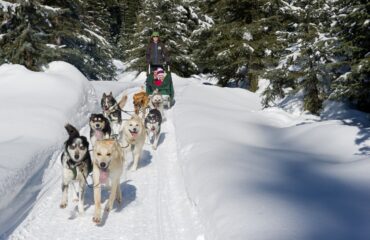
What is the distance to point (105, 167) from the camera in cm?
516

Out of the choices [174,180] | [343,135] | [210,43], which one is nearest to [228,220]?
[174,180]

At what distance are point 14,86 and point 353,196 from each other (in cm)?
1016

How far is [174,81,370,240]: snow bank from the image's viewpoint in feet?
13.6

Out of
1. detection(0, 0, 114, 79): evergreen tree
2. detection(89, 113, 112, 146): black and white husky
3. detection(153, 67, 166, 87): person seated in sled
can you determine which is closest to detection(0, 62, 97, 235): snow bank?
detection(0, 0, 114, 79): evergreen tree

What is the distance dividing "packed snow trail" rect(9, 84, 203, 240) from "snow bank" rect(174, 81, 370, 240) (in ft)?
0.92

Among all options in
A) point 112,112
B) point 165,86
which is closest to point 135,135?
point 112,112

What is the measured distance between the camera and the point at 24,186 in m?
5.98

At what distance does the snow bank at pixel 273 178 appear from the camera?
416 cm

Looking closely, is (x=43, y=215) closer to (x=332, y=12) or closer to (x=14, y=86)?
(x=14, y=86)

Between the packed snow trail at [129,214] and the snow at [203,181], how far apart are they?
0.01m

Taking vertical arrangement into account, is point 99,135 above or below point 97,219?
below

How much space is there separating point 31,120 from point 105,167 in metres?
4.42

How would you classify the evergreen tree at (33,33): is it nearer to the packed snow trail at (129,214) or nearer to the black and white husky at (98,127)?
the black and white husky at (98,127)

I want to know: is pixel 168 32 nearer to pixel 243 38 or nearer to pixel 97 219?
pixel 243 38
